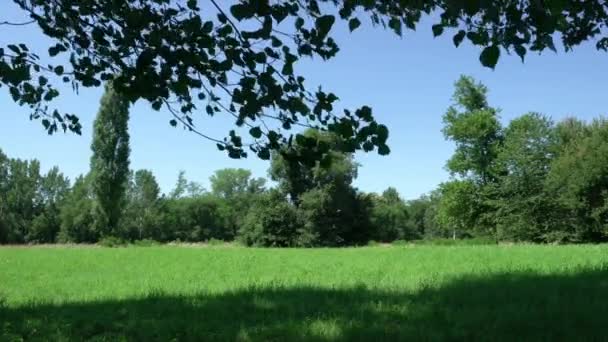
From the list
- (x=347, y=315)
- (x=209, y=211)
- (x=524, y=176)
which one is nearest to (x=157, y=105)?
(x=347, y=315)

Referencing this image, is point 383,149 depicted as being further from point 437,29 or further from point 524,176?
point 524,176

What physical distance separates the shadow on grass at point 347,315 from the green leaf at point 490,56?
393 centimetres

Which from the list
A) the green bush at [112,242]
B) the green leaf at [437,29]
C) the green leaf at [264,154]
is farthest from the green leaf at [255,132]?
the green bush at [112,242]

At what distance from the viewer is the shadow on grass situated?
6.19 m

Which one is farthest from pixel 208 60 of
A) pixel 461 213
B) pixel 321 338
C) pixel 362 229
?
pixel 362 229

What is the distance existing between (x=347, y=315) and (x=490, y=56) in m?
5.22

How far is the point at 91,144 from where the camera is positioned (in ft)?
163

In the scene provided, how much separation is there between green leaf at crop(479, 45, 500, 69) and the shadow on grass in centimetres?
393

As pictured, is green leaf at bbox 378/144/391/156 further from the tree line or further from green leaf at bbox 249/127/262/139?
the tree line

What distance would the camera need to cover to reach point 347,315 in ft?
23.7

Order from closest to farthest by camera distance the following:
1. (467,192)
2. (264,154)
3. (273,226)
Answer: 1. (264,154)
2. (467,192)
3. (273,226)

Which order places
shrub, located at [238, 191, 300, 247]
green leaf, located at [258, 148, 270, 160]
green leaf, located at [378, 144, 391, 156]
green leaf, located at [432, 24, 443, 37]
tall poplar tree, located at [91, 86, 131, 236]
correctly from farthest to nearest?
shrub, located at [238, 191, 300, 247] → tall poplar tree, located at [91, 86, 131, 236] → green leaf, located at [258, 148, 270, 160] → green leaf, located at [378, 144, 391, 156] → green leaf, located at [432, 24, 443, 37]

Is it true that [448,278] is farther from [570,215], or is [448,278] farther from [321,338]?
[570,215]

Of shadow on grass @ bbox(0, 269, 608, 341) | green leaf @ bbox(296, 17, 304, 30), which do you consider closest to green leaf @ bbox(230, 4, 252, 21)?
green leaf @ bbox(296, 17, 304, 30)
